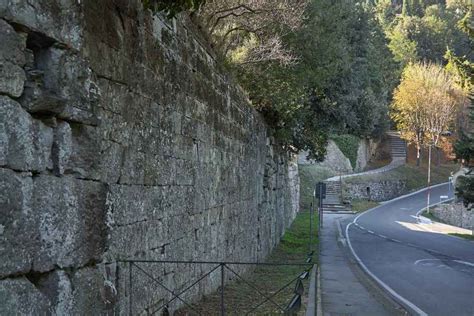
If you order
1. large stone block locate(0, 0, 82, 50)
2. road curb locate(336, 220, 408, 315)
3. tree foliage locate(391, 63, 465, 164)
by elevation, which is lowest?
road curb locate(336, 220, 408, 315)

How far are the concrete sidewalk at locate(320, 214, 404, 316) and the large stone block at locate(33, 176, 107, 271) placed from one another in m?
6.97

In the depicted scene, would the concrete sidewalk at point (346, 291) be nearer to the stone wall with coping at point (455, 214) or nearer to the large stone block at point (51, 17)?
the large stone block at point (51, 17)

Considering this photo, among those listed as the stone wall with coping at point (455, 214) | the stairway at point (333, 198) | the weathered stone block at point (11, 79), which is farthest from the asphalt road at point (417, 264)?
the stairway at point (333, 198)

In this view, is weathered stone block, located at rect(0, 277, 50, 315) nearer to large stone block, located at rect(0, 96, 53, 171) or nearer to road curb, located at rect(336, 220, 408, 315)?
large stone block, located at rect(0, 96, 53, 171)

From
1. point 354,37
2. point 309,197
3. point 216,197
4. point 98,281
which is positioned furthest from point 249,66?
point 309,197

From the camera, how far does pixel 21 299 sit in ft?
10.1

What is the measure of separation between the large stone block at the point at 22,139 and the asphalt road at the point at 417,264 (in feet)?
29.7

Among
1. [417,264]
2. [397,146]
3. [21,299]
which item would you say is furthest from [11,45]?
[397,146]

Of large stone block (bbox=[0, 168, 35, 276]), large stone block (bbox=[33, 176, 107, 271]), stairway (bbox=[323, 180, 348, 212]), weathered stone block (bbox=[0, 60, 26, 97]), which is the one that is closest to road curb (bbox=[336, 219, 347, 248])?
stairway (bbox=[323, 180, 348, 212])

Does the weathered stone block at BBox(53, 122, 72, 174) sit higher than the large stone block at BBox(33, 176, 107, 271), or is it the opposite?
the weathered stone block at BBox(53, 122, 72, 174)

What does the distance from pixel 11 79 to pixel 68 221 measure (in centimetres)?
100

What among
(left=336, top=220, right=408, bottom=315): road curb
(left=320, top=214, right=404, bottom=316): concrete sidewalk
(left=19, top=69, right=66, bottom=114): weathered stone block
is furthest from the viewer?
(left=336, top=220, right=408, bottom=315): road curb

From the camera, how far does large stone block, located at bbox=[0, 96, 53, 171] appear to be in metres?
3.00

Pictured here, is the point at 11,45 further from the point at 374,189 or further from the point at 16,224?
the point at 374,189
